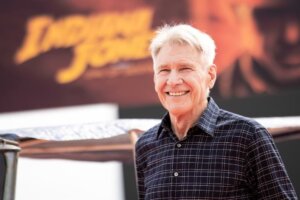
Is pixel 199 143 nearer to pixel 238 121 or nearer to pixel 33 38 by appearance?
pixel 238 121

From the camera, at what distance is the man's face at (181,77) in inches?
92.4

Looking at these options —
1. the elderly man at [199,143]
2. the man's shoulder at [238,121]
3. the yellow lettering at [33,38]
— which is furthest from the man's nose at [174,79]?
the yellow lettering at [33,38]

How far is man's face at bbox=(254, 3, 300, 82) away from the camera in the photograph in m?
8.46

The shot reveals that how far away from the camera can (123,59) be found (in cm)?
937

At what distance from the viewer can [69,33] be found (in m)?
9.68

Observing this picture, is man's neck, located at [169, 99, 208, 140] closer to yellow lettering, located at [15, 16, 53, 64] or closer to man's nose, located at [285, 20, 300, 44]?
man's nose, located at [285, 20, 300, 44]

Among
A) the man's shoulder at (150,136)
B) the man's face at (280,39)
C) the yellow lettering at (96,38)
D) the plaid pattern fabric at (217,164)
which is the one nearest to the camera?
the plaid pattern fabric at (217,164)

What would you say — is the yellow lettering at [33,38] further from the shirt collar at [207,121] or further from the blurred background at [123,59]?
the shirt collar at [207,121]

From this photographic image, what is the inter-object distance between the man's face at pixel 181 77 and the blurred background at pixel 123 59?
5.84 meters

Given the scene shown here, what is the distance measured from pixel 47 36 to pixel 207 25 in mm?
2589

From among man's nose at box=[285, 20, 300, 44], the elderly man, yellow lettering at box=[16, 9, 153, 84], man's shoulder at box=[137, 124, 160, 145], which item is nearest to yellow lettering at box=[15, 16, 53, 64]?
yellow lettering at box=[16, 9, 153, 84]

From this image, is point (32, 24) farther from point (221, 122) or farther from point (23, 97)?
point (221, 122)

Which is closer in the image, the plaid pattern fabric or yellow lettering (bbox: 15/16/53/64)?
the plaid pattern fabric

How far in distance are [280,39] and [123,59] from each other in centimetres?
232
